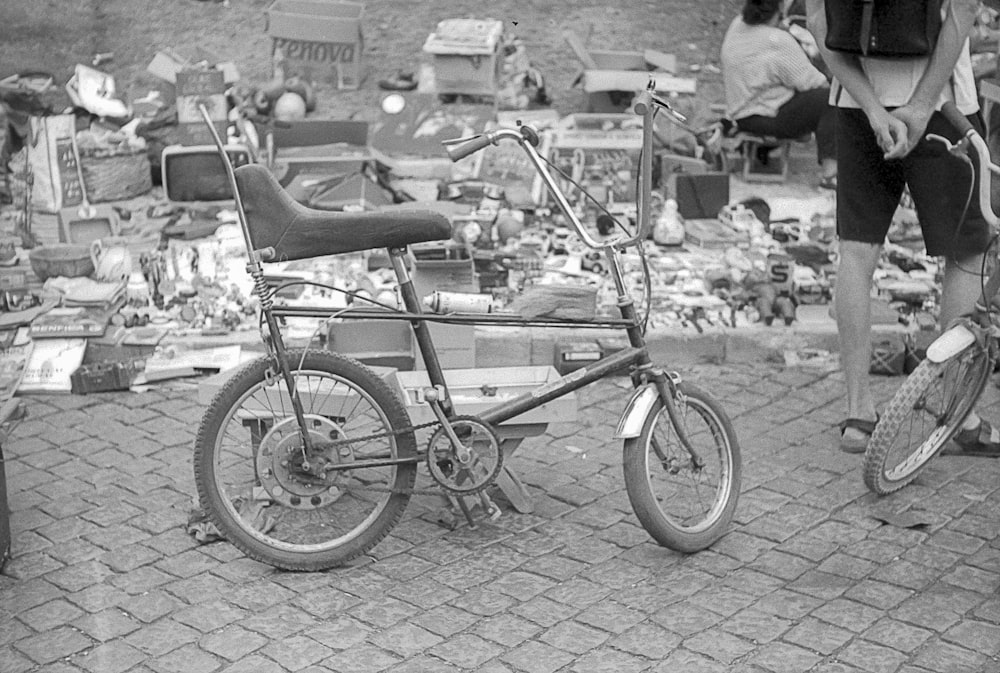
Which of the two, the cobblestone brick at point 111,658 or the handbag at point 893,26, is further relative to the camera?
the handbag at point 893,26

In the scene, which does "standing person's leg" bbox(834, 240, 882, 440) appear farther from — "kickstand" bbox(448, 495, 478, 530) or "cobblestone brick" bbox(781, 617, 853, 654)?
"kickstand" bbox(448, 495, 478, 530)

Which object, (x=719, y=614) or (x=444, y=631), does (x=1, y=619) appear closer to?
(x=444, y=631)

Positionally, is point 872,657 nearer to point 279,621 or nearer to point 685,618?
point 685,618

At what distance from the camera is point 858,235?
4.72m

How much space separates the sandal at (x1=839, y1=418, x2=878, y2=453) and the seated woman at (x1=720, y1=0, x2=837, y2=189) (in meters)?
3.38

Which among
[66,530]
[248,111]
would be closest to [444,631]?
[66,530]

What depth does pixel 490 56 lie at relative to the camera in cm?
882

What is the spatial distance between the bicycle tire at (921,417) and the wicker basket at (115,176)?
5151 mm

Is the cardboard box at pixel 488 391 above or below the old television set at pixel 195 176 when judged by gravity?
below

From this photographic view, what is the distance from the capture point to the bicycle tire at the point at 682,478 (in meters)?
3.91

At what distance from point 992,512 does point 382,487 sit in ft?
6.84

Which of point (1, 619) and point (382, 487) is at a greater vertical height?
point (382, 487)

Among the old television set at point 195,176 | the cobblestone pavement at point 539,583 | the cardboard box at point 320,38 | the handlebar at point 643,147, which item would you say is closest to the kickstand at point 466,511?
the cobblestone pavement at point 539,583

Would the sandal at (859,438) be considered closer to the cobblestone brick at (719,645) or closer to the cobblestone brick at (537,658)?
the cobblestone brick at (719,645)
